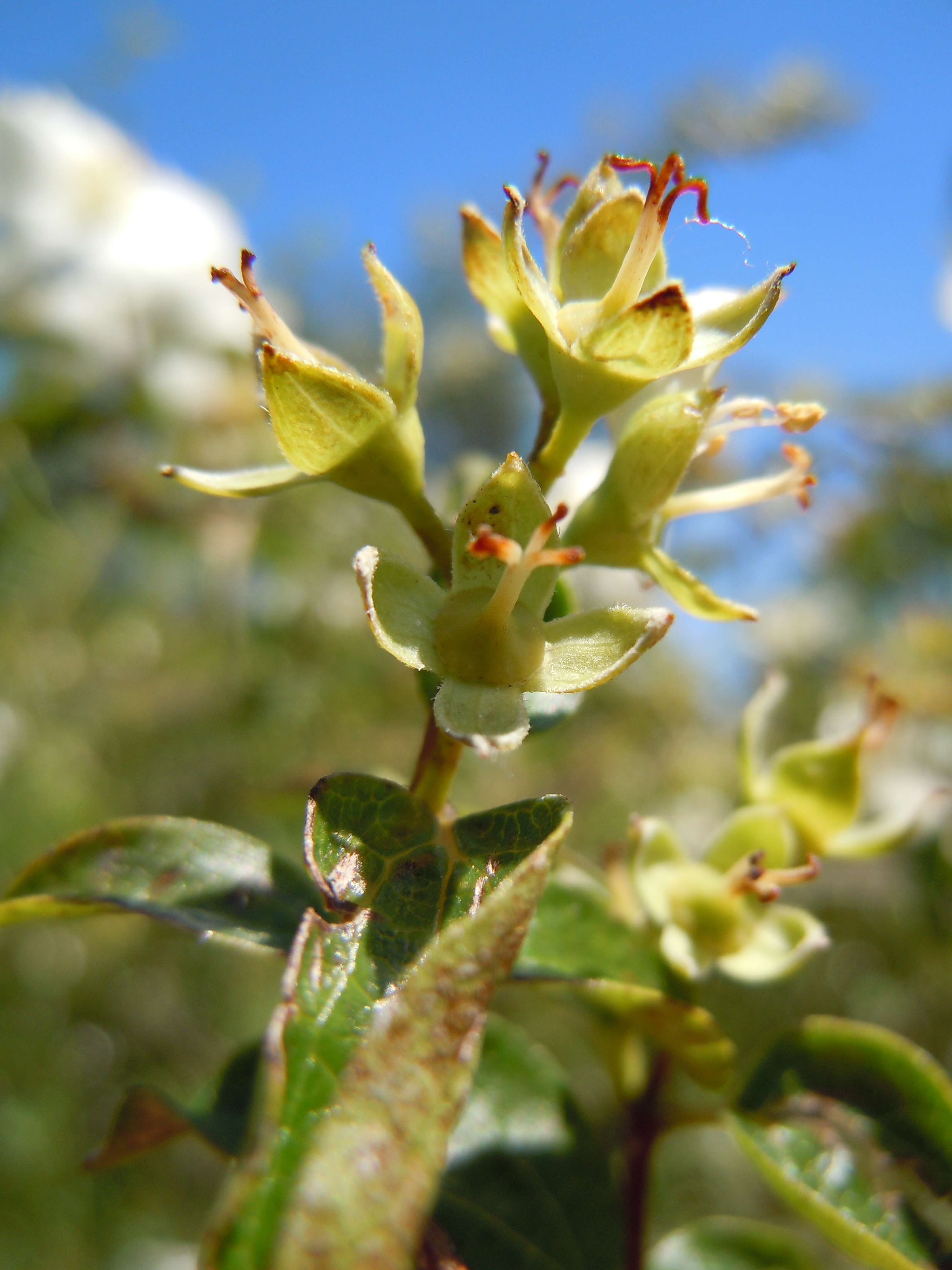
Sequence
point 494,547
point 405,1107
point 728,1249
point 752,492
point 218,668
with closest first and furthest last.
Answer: point 405,1107, point 494,547, point 752,492, point 728,1249, point 218,668

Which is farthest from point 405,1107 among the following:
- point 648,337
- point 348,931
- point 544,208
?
point 544,208

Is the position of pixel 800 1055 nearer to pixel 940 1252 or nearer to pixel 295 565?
pixel 940 1252

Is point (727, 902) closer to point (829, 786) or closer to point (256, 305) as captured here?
point (829, 786)

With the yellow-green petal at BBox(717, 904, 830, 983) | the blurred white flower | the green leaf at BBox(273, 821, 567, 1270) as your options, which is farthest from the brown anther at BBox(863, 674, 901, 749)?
the blurred white flower

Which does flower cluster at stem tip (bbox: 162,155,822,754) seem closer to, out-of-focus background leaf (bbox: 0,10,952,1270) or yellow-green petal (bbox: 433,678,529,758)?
yellow-green petal (bbox: 433,678,529,758)

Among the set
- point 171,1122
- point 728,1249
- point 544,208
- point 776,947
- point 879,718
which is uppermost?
point 544,208

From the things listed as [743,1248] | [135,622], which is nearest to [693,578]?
[743,1248]

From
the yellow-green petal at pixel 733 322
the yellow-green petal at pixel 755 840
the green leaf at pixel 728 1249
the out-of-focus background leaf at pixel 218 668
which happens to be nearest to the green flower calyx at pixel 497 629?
the yellow-green petal at pixel 733 322

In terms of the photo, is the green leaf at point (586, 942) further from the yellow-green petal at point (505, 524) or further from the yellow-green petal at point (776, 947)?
the yellow-green petal at point (505, 524)
